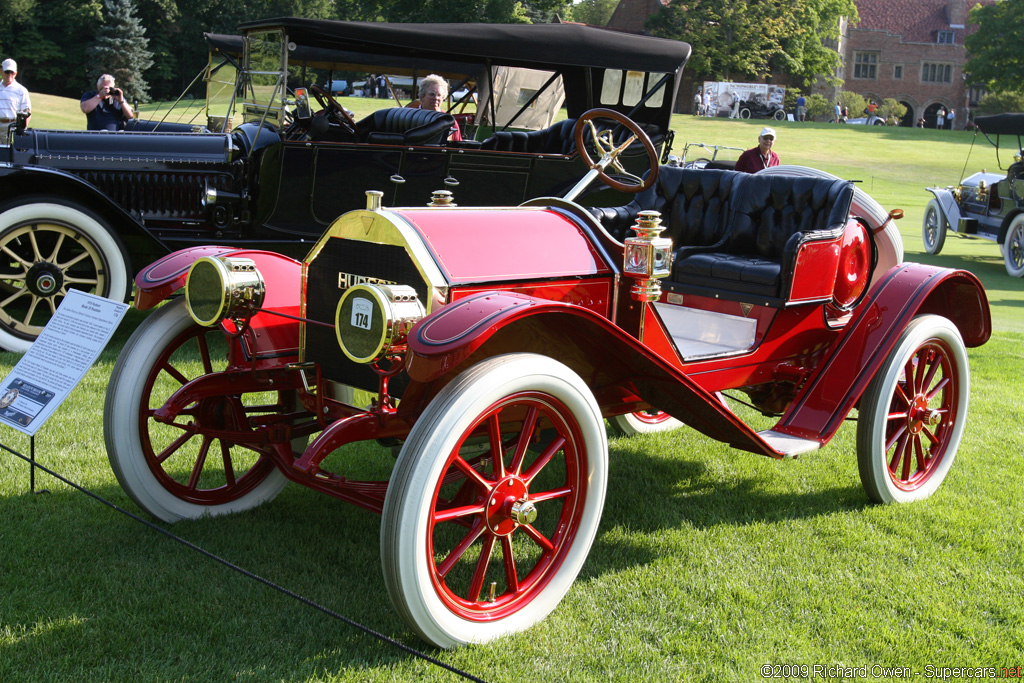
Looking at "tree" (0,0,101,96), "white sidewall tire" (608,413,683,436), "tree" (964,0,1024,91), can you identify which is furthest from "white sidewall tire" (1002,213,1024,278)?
"tree" (964,0,1024,91)

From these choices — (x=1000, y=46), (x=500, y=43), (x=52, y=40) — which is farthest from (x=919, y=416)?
(x=1000, y=46)

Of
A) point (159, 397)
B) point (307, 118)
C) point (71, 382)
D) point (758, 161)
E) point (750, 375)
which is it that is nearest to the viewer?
point (71, 382)

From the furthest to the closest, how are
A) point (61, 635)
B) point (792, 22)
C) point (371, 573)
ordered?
point (792, 22) < point (371, 573) < point (61, 635)

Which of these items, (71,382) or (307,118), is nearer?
(71,382)

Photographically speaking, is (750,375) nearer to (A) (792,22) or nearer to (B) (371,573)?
(B) (371,573)

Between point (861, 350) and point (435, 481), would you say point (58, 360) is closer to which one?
point (435, 481)

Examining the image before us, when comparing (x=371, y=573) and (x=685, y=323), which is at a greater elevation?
(x=685, y=323)

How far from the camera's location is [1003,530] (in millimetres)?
3486

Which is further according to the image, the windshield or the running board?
the windshield

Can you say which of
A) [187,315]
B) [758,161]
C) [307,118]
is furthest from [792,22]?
[187,315]

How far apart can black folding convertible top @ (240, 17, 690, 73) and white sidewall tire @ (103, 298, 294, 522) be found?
3.44m

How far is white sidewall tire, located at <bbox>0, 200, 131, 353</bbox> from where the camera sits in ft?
17.6

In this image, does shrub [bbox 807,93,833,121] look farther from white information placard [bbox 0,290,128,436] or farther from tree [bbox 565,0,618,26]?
white information placard [bbox 0,290,128,436]

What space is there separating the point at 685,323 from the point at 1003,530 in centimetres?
154
